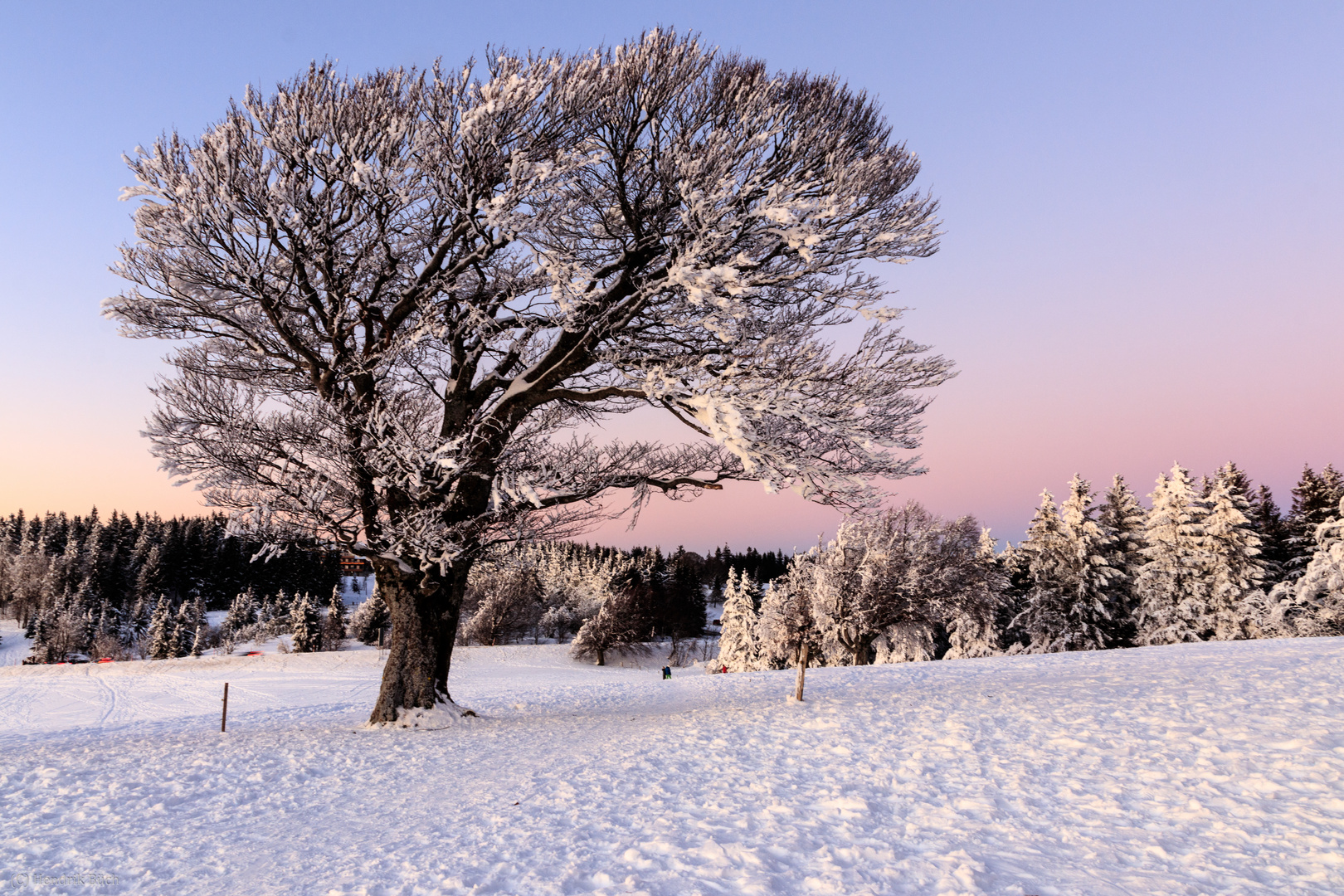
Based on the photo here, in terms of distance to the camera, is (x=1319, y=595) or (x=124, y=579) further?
(x=124, y=579)

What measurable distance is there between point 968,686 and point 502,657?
1528 inches

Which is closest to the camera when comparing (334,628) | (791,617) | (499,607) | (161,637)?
(791,617)

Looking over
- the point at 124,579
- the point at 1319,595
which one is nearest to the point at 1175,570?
the point at 1319,595

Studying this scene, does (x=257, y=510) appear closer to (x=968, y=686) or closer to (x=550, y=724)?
(x=550, y=724)

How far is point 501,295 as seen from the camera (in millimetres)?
10141

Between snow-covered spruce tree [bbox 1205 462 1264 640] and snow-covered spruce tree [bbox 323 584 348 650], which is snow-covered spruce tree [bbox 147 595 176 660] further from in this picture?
snow-covered spruce tree [bbox 1205 462 1264 640]

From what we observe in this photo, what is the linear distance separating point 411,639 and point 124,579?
305 ft

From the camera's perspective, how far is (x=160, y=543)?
86.8 m

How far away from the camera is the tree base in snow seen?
9.85 metres

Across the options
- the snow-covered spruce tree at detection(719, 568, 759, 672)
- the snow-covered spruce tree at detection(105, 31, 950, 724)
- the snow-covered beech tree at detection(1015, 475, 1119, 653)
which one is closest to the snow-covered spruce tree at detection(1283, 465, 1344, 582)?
the snow-covered beech tree at detection(1015, 475, 1119, 653)

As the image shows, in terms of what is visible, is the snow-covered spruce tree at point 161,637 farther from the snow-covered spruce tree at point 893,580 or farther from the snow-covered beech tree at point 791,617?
the snow-covered spruce tree at point 893,580

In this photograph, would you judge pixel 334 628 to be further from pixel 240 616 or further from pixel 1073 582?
pixel 1073 582

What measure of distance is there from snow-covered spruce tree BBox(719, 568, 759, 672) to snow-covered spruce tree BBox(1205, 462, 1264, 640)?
2070 centimetres

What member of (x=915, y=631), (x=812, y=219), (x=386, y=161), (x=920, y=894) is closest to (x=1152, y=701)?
(x=920, y=894)
